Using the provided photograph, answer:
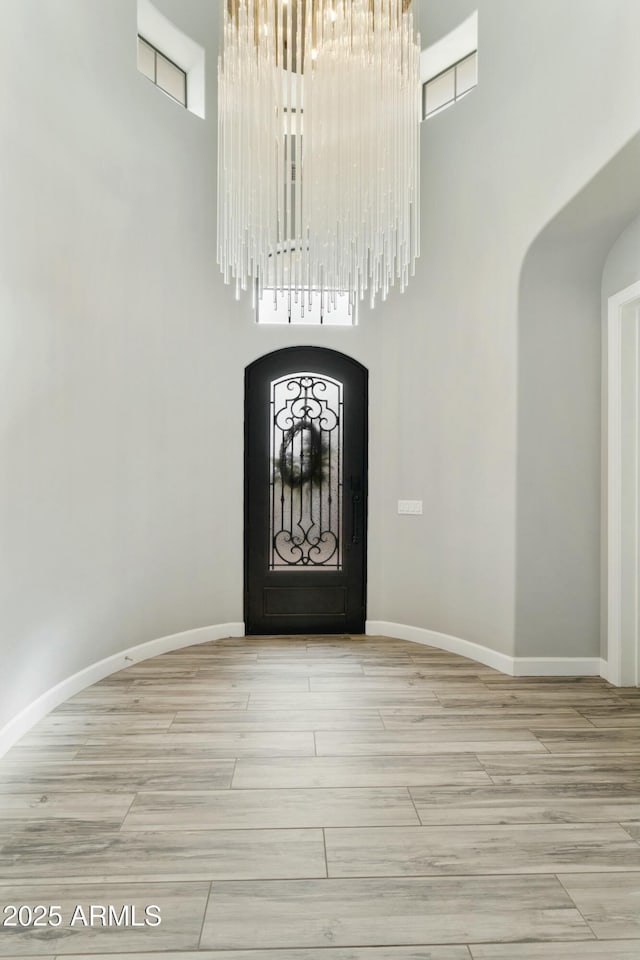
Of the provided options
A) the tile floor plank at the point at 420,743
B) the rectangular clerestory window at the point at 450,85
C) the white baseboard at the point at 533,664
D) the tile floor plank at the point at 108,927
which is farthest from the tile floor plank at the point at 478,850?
the rectangular clerestory window at the point at 450,85

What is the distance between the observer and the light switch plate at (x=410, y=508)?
5012 millimetres

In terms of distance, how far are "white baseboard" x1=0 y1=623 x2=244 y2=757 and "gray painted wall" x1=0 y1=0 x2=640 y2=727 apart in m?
0.08

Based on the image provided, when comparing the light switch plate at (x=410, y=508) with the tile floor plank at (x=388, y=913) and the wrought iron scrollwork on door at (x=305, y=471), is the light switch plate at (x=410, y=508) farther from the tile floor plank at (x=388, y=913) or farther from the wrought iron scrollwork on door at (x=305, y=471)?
the tile floor plank at (x=388, y=913)

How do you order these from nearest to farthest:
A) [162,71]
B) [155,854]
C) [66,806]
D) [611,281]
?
[155,854]
[66,806]
[611,281]
[162,71]

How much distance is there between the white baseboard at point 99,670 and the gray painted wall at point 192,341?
79 mm

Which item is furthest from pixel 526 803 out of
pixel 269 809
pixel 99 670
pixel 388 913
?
pixel 99 670

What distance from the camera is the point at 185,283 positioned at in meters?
4.74

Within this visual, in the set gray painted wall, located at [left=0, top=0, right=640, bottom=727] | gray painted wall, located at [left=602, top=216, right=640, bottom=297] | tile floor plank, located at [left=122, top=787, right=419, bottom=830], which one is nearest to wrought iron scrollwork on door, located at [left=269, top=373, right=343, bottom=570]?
gray painted wall, located at [left=0, top=0, right=640, bottom=727]

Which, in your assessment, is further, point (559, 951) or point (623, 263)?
point (623, 263)

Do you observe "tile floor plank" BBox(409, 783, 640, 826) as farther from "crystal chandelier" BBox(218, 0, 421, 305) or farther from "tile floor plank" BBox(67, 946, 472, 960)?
"crystal chandelier" BBox(218, 0, 421, 305)

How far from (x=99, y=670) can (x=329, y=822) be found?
217 centimetres

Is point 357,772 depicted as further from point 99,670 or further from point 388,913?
point 99,670

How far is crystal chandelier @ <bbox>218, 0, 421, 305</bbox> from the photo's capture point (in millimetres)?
3215

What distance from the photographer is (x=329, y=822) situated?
2395 mm
